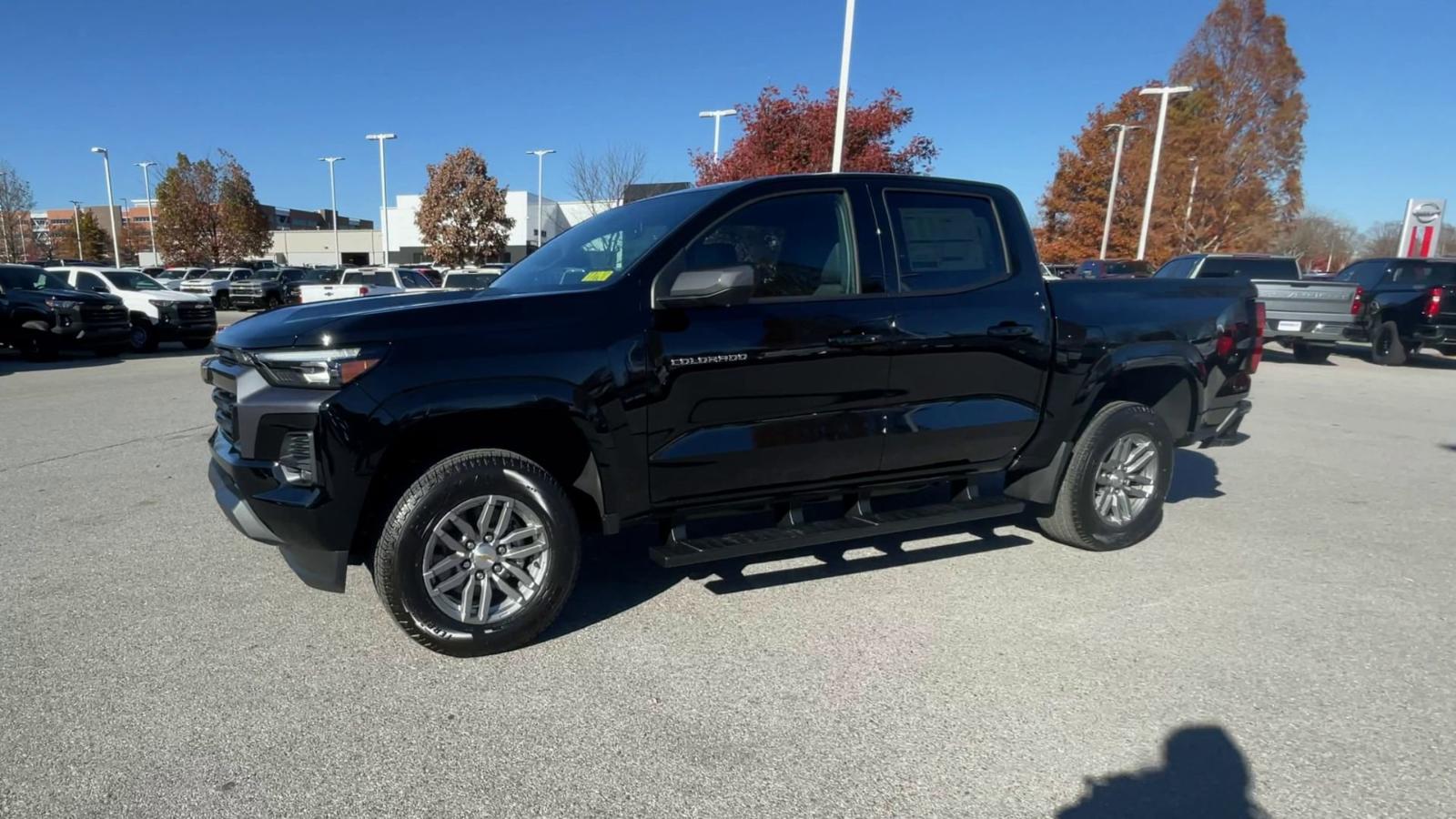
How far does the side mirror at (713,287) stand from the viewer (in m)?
3.28

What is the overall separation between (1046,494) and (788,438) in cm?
178

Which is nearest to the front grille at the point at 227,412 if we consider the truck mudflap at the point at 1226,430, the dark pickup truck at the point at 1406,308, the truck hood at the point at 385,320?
the truck hood at the point at 385,320

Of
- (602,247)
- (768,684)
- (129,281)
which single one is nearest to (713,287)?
(602,247)

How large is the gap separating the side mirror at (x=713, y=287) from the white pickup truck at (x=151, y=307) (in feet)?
54.4

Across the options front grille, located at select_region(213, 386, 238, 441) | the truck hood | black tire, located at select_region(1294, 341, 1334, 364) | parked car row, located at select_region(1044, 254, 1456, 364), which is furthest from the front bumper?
black tire, located at select_region(1294, 341, 1334, 364)

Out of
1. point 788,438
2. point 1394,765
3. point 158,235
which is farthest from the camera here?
point 158,235

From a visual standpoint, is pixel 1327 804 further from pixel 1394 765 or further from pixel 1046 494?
pixel 1046 494

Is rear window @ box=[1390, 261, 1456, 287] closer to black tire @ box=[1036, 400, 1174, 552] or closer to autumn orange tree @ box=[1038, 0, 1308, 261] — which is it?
black tire @ box=[1036, 400, 1174, 552]

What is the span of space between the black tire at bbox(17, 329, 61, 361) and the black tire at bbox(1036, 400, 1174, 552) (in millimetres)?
16169

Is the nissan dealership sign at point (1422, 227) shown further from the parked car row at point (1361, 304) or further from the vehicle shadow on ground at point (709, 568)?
the vehicle shadow on ground at point (709, 568)

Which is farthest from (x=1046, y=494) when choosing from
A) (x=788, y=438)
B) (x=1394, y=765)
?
(x=1394, y=765)

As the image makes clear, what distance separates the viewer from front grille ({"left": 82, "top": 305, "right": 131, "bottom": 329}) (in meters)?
14.3

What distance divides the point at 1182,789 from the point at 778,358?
6.99 ft

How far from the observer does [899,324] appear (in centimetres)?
392
